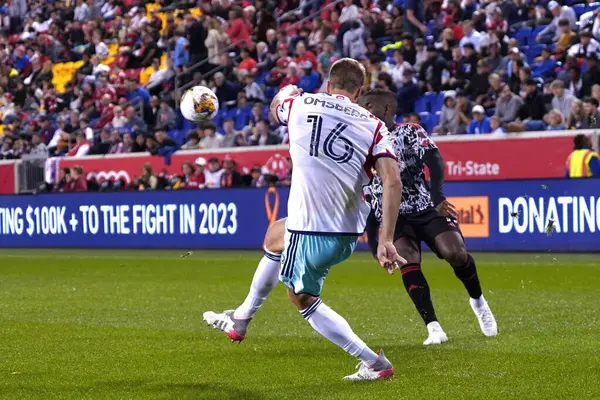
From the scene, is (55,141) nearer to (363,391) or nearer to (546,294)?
(546,294)

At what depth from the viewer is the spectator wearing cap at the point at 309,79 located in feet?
83.0

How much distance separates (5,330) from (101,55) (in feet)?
82.9

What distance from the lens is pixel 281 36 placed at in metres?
28.6

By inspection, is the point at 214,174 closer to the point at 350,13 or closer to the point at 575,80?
the point at 350,13

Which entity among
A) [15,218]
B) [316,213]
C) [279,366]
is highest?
[316,213]

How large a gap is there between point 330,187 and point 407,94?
1680cm

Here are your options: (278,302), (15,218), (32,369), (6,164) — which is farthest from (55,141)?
(32,369)

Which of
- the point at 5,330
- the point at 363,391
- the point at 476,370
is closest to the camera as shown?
the point at 363,391

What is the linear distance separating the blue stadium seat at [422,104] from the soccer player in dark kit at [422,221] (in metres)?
14.1

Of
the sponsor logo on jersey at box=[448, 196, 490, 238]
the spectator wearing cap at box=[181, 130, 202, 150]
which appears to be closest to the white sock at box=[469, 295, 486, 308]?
the sponsor logo on jersey at box=[448, 196, 490, 238]

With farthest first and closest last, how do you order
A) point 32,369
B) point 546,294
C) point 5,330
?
point 546,294 < point 5,330 < point 32,369

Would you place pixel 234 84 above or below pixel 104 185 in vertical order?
above

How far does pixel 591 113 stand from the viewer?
2006 cm

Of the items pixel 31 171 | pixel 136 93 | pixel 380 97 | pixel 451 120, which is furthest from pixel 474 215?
pixel 31 171
